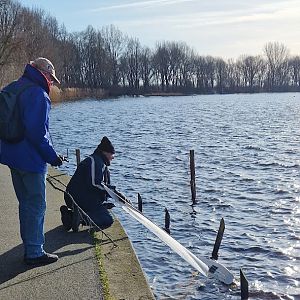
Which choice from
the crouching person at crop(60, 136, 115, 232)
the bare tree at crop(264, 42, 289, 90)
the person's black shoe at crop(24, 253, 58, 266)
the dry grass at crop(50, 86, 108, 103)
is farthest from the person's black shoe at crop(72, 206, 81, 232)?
the bare tree at crop(264, 42, 289, 90)

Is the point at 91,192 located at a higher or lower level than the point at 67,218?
higher

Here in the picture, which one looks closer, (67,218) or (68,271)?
(68,271)

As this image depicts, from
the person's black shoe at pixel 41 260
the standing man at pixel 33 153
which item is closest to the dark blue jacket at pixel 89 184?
the person's black shoe at pixel 41 260

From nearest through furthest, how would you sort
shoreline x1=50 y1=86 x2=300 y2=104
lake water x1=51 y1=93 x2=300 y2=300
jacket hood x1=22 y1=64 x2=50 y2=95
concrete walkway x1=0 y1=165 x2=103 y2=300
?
concrete walkway x1=0 y1=165 x2=103 y2=300, jacket hood x1=22 y1=64 x2=50 y2=95, lake water x1=51 y1=93 x2=300 y2=300, shoreline x1=50 y1=86 x2=300 y2=104

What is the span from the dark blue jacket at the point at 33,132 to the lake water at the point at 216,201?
320 cm

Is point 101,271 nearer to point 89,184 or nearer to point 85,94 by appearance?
point 89,184

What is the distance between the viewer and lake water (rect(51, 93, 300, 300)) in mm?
8750

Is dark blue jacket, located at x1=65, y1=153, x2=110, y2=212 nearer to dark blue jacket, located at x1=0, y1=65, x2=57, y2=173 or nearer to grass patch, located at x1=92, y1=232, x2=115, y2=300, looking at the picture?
grass patch, located at x1=92, y1=232, x2=115, y2=300

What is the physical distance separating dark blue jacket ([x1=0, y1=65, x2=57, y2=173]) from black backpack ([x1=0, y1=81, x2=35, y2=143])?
0.16 ft

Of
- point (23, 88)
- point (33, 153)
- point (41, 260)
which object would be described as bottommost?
point (41, 260)

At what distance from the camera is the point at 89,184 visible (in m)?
8.12

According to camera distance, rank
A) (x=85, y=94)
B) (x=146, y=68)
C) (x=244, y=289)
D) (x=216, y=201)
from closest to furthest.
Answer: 1. (x=244, y=289)
2. (x=216, y=201)
3. (x=85, y=94)
4. (x=146, y=68)

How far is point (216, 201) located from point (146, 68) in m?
105

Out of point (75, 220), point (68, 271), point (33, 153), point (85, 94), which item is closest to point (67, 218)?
point (75, 220)
